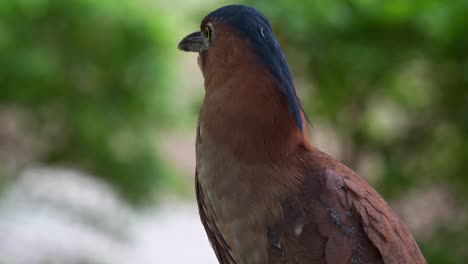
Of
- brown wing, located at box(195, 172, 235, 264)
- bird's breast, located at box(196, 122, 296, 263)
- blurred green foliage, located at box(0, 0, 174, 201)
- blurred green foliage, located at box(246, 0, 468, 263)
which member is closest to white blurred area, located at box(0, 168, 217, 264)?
blurred green foliage, located at box(0, 0, 174, 201)

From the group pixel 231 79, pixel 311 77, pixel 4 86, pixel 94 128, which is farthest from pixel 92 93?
pixel 231 79

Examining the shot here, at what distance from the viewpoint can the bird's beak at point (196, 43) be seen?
178cm

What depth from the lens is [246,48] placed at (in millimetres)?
1661

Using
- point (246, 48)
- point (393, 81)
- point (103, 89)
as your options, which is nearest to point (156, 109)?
point (103, 89)

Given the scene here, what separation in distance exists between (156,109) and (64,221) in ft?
2.89

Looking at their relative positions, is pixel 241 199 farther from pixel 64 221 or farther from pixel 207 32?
pixel 64 221

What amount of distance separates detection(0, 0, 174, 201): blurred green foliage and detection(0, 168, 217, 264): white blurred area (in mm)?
122

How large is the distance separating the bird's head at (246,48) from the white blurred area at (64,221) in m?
2.88

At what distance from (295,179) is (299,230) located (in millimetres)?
110

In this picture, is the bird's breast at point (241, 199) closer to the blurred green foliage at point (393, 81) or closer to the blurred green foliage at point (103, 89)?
the blurred green foliage at point (393, 81)

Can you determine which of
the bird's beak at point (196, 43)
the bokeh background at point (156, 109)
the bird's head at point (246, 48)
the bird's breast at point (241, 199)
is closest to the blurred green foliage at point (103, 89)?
the bokeh background at point (156, 109)

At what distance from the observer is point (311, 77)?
3846mm

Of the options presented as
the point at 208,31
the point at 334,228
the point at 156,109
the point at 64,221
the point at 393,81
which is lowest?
the point at 334,228

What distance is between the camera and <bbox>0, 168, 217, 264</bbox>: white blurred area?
436 cm
